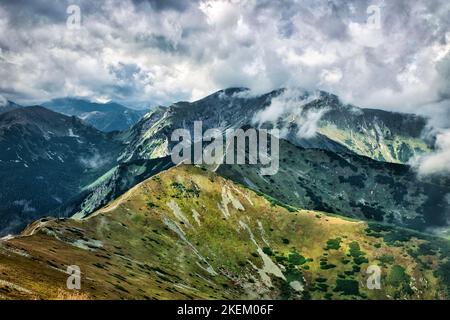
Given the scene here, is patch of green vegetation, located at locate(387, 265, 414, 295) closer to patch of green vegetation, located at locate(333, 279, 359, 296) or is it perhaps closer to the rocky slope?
the rocky slope

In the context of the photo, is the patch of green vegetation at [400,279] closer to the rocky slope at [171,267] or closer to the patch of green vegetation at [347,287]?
the rocky slope at [171,267]

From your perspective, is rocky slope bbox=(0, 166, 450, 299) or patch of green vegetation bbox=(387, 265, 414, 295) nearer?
rocky slope bbox=(0, 166, 450, 299)

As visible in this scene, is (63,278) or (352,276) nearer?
(63,278)

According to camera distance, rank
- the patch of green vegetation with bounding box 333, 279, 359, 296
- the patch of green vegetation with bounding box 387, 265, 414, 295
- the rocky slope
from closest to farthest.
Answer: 1. the rocky slope
2. the patch of green vegetation with bounding box 333, 279, 359, 296
3. the patch of green vegetation with bounding box 387, 265, 414, 295

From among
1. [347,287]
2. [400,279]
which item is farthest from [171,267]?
[400,279]

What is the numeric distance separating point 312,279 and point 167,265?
233 ft

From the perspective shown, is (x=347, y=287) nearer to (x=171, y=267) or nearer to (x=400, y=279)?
(x=400, y=279)

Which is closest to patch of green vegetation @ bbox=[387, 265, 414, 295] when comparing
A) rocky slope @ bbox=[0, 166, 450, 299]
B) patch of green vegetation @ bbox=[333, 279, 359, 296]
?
rocky slope @ bbox=[0, 166, 450, 299]

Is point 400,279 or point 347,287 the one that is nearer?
point 347,287

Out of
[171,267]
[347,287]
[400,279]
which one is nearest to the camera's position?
[171,267]
